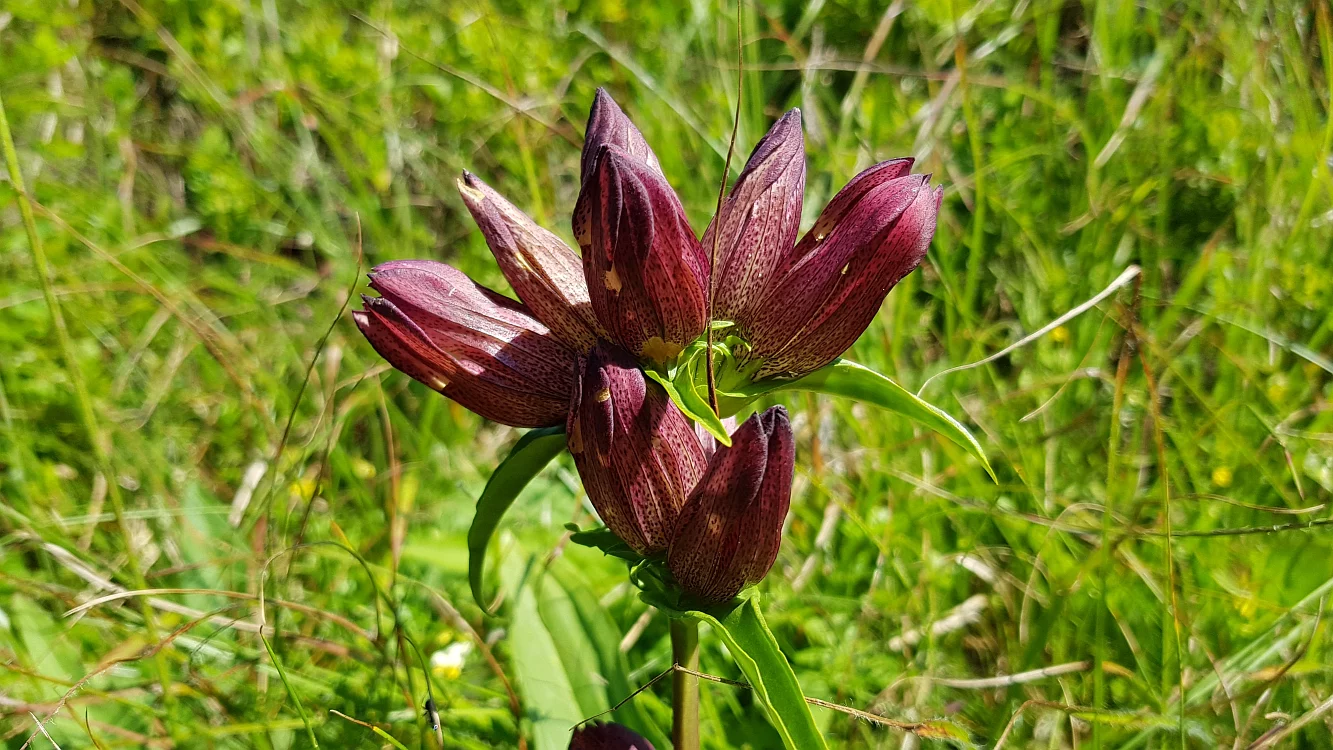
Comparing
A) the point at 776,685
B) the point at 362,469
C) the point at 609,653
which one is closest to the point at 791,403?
the point at 609,653

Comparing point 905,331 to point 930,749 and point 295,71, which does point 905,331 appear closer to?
point 930,749

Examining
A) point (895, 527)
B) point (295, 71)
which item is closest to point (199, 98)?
point (295, 71)

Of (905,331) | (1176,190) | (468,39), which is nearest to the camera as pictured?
(905,331)

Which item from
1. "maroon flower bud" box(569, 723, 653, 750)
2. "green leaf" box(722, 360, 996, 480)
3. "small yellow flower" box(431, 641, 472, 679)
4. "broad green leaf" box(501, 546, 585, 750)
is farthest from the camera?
"small yellow flower" box(431, 641, 472, 679)

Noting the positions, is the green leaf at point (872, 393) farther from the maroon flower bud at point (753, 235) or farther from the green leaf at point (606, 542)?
the green leaf at point (606, 542)

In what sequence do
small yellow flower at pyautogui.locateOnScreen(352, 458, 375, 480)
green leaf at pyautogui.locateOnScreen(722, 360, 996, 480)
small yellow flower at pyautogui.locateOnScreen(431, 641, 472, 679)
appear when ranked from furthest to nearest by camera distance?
small yellow flower at pyautogui.locateOnScreen(352, 458, 375, 480) < small yellow flower at pyautogui.locateOnScreen(431, 641, 472, 679) < green leaf at pyautogui.locateOnScreen(722, 360, 996, 480)

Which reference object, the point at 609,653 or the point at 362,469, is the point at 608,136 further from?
the point at 362,469

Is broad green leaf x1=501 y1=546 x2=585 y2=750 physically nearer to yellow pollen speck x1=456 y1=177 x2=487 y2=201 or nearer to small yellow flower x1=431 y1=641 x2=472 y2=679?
small yellow flower x1=431 y1=641 x2=472 y2=679

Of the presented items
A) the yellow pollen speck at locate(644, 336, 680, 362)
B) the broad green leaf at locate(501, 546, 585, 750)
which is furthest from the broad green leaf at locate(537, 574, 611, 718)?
the yellow pollen speck at locate(644, 336, 680, 362)
